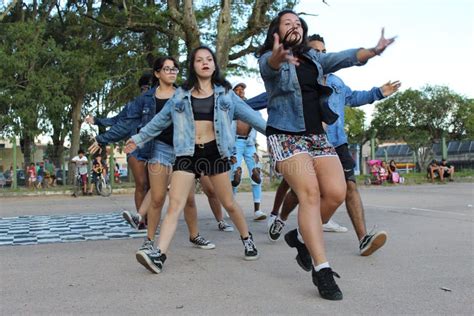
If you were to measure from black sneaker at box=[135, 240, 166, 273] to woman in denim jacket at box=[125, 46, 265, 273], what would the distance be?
0.41 meters

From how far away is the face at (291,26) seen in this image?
12.3ft

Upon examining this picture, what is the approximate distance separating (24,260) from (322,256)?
3003mm

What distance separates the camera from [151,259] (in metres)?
4.16

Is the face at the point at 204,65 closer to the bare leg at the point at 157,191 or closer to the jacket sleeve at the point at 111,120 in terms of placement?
the bare leg at the point at 157,191

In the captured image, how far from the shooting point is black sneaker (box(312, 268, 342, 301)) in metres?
3.31

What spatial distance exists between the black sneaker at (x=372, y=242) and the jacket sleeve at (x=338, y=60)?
1.59m

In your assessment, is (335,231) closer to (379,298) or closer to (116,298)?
(379,298)

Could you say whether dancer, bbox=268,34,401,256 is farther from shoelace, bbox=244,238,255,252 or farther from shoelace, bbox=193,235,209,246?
shoelace, bbox=244,238,255,252

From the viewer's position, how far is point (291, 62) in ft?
11.3

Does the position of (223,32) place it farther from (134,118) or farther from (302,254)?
(302,254)

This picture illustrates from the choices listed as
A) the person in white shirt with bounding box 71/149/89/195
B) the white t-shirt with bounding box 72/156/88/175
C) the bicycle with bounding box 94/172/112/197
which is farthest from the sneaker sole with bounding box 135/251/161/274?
the white t-shirt with bounding box 72/156/88/175

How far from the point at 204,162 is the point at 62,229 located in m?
3.56

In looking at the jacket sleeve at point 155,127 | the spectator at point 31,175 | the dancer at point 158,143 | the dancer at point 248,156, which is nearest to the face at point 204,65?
the jacket sleeve at point 155,127

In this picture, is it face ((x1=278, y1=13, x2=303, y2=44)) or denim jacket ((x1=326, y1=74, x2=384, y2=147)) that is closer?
face ((x1=278, y1=13, x2=303, y2=44))
